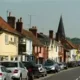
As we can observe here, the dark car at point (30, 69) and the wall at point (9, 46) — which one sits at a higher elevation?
the wall at point (9, 46)

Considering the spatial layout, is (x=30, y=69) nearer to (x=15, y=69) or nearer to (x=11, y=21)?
(x=15, y=69)

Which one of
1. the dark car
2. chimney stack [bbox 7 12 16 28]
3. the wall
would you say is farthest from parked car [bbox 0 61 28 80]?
chimney stack [bbox 7 12 16 28]

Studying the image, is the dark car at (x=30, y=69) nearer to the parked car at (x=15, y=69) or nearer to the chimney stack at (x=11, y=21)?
the parked car at (x=15, y=69)

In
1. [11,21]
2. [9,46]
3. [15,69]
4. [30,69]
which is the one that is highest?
[11,21]

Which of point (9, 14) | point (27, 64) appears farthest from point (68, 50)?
point (27, 64)

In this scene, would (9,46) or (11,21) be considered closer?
(9,46)

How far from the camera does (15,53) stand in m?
59.3

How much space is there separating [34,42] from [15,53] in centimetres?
2013

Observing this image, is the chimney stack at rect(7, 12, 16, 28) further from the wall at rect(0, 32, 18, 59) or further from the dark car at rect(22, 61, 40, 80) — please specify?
the dark car at rect(22, 61, 40, 80)

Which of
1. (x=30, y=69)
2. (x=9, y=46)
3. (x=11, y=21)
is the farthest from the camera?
(x=11, y=21)

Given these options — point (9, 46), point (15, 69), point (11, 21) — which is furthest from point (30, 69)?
point (11, 21)

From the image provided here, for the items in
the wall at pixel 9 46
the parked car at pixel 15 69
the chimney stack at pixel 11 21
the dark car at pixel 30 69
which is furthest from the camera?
the chimney stack at pixel 11 21

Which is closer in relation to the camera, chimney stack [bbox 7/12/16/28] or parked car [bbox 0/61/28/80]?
parked car [bbox 0/61/28/80]

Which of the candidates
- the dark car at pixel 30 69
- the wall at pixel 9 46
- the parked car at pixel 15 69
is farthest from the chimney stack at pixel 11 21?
the parked car at pixel 15 69
